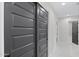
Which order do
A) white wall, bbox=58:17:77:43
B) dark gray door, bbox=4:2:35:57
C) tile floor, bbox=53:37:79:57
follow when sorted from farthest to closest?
white wall, bbox=58:17:77:43, tile floor, bbox=53:37:79:57, dark gray door, bbox=4:2:35:57

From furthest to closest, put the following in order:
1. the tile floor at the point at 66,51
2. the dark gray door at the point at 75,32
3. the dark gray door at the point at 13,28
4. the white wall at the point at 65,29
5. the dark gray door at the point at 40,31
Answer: the white wall at the point at 65,29 < the dark gray door at the point at 75,32 < the tile floor at the point at 66,51 < the dark gray door at the point at 40,31 < the dark gray door at the point at 13,28

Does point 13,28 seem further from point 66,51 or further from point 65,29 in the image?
point 65,29

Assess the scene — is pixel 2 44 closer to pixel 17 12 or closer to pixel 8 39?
pixel 8 39

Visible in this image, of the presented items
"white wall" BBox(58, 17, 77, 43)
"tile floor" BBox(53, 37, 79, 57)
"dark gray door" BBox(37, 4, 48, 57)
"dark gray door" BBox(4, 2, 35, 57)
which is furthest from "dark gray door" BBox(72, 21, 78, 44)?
"dark gray door" BBox(4, 2, 35, 57)

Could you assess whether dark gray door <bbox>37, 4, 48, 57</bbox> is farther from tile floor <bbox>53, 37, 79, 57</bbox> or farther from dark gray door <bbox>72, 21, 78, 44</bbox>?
dark gray door <bbox>72, 21, 78, 44</bbox>

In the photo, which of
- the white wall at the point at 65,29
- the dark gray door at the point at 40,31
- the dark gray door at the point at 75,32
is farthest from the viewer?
the white wall at the point at 65,29

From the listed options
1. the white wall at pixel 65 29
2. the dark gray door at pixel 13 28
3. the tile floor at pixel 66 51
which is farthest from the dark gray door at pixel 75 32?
the dark gray door at pixel 13 28

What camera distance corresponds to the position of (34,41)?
170 cm

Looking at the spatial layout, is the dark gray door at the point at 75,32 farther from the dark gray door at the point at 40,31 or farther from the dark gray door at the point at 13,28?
the dark gray door at the point at 13,28

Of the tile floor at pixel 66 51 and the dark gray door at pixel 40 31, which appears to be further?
the tile floor at pixel 66 51

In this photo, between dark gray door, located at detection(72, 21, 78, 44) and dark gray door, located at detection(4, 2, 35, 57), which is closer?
dark gray door, located at detection(4, 2, 35, 57)

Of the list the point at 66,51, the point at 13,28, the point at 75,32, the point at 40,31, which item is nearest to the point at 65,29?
the point at 75,32

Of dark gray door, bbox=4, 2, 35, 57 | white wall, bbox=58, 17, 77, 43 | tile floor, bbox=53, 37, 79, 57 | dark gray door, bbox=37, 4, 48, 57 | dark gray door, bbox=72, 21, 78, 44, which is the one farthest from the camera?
white wall, bbox=58, 17, 77, 43

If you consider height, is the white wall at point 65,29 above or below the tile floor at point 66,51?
above
